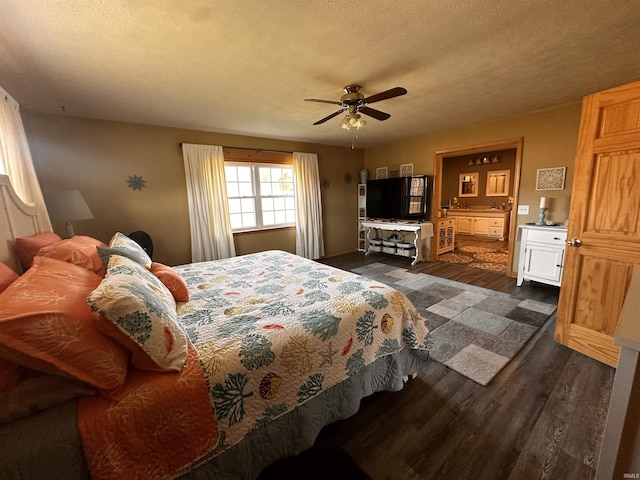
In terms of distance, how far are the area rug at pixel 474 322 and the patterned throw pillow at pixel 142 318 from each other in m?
1.62

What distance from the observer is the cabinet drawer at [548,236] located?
10.00 feet

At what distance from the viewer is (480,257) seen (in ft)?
16.5

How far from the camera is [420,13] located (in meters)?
1.49

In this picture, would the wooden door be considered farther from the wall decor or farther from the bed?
the wall decor

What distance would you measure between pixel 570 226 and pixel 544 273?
5.14ft

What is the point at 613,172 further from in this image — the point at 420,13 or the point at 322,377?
the point at 322,377

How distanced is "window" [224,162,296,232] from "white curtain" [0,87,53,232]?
2.20m

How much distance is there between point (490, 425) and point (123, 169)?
4536 millimetres

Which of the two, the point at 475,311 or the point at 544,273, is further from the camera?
the point at 544,273

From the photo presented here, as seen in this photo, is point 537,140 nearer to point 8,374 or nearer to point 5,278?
point 8,374

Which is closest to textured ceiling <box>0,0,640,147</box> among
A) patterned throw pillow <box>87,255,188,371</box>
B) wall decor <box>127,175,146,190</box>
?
wall decor <box>127,175,146,190</box>

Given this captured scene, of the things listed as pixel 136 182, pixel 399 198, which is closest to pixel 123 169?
pixel 136 182

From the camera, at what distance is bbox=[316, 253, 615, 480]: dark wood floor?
4.09 ft

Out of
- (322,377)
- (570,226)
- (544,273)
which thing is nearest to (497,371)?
(570,226)
